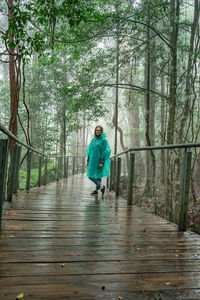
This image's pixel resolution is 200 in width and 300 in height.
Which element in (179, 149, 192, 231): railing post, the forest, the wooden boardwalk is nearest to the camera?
the wooden boardwalk

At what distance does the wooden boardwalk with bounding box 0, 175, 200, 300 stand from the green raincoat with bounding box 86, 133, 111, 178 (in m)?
2.31

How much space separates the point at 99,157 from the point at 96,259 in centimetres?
377

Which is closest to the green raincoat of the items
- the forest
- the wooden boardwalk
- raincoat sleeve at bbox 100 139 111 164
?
raincoat sleeve at bbox 100 139 111 164

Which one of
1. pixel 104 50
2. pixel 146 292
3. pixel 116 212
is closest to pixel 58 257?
pixel 146 292

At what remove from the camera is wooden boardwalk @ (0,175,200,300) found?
4.73 ft

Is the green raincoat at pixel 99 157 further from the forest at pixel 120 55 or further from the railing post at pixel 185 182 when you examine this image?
the railing post at pixel 185 182

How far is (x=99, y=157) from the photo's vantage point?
5.61 m

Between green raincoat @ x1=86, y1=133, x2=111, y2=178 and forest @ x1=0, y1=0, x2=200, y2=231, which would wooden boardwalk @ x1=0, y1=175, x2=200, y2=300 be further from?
green raincoat @ x1=86, y1=133, x2=111, y2=178

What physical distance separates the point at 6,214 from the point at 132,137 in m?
16.2

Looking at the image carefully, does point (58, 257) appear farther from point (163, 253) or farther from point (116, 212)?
point (116, 212)

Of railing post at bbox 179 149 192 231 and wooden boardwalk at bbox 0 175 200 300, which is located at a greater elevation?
railing post at bbox 179 149 192 231

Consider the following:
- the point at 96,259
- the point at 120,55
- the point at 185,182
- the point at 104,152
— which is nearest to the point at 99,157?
the point at 104,152

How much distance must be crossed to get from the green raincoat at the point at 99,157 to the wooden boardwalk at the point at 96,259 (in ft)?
7.59

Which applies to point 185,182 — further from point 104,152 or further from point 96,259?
point 104,152
